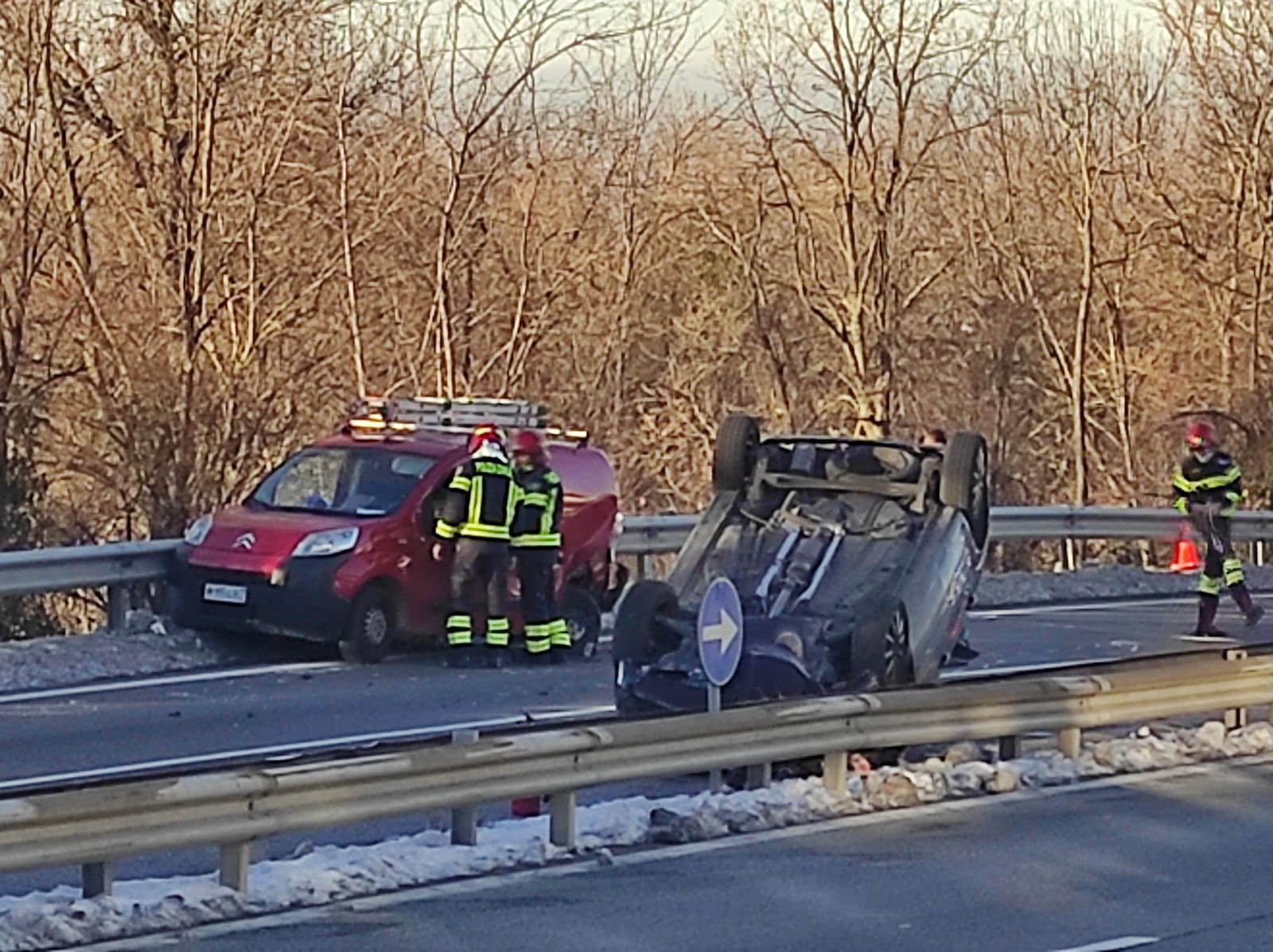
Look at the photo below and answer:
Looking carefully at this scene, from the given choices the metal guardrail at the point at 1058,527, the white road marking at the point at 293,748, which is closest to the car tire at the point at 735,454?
the white road marking at the point at 293,748

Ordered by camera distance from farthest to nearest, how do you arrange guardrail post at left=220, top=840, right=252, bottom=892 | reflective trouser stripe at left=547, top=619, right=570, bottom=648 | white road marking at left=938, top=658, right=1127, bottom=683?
reflective trouser stripe at left=547, top=619, right=570, bottom=648
white road marking at left=938, top=658, right=1127, bottom=683
guardrail post at left=220, top=840, right=252, bottom=892

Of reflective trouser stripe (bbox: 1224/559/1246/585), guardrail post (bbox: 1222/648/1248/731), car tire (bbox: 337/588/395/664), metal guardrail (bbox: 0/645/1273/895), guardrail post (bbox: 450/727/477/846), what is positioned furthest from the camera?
reflective trouser stripe (bbox: 1224/559/1246/585)

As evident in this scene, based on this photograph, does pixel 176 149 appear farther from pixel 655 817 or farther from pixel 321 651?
pixel 655 817

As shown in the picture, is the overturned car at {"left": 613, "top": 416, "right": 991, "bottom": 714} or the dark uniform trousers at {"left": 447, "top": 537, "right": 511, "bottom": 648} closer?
the overturned car at {"left": 613, "top": 416, "right": 991, "bottom": 714}

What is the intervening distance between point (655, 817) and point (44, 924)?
299 cm

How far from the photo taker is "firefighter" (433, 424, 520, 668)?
15672 millimetres

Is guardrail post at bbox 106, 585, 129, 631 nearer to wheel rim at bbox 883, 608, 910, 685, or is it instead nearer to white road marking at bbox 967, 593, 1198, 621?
wheel rim at bbox 883, 608, 910, 685

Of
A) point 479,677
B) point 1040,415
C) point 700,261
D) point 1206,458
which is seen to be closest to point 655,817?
point 479,677

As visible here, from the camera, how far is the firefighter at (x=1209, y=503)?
17.6m

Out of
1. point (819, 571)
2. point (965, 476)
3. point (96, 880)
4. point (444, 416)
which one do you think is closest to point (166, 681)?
point (444, 416)

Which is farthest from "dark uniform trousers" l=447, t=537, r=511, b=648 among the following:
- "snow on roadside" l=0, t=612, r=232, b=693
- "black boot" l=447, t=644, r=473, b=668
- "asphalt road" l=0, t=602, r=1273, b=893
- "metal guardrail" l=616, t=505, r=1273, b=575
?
"metal guardrail" l=616, t=505, r=1273, b=575

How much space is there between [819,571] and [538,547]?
374 cm

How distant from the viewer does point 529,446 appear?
52.1 feet

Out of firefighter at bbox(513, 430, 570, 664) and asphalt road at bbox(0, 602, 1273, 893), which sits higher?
firefighter at bbox(513, 430, 570, 664)
